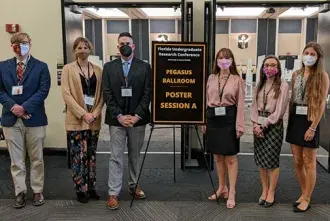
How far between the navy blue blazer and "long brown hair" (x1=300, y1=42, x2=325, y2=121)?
227cm

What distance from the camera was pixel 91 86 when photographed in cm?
313

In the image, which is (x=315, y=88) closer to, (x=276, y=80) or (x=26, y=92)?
(x=276, y=80)

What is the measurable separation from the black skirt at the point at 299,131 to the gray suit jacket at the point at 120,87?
4.10 ft

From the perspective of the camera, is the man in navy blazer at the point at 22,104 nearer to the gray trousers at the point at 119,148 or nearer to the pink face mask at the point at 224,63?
the gray trousers at the point at 119,148

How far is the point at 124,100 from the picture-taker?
3.04 meters

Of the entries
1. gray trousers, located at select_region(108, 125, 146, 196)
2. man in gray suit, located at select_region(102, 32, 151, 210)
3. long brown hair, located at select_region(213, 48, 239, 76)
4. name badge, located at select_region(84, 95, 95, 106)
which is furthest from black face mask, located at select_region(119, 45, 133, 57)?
long brown hair, located at select_region(213, 48, 239, 76)

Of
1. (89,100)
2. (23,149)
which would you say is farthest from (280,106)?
(23,149)

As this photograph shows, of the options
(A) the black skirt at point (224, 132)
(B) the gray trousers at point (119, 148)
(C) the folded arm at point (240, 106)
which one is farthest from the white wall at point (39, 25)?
(C) the folded arm at point (240, 106)

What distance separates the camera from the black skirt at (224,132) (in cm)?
301

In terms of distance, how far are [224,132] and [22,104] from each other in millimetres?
1777

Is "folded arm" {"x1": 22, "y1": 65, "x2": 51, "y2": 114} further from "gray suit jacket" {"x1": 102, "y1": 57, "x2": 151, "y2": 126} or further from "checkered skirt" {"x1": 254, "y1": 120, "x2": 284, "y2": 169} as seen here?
"checkered skirt" {"x1": 254, "y1": 120, "x2": 284, "y2": 169}

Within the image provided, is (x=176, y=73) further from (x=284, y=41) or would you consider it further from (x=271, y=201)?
(x=284, y=41)

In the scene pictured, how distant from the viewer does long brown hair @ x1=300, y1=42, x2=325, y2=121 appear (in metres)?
2.80

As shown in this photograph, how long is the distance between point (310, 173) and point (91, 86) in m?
2.05
